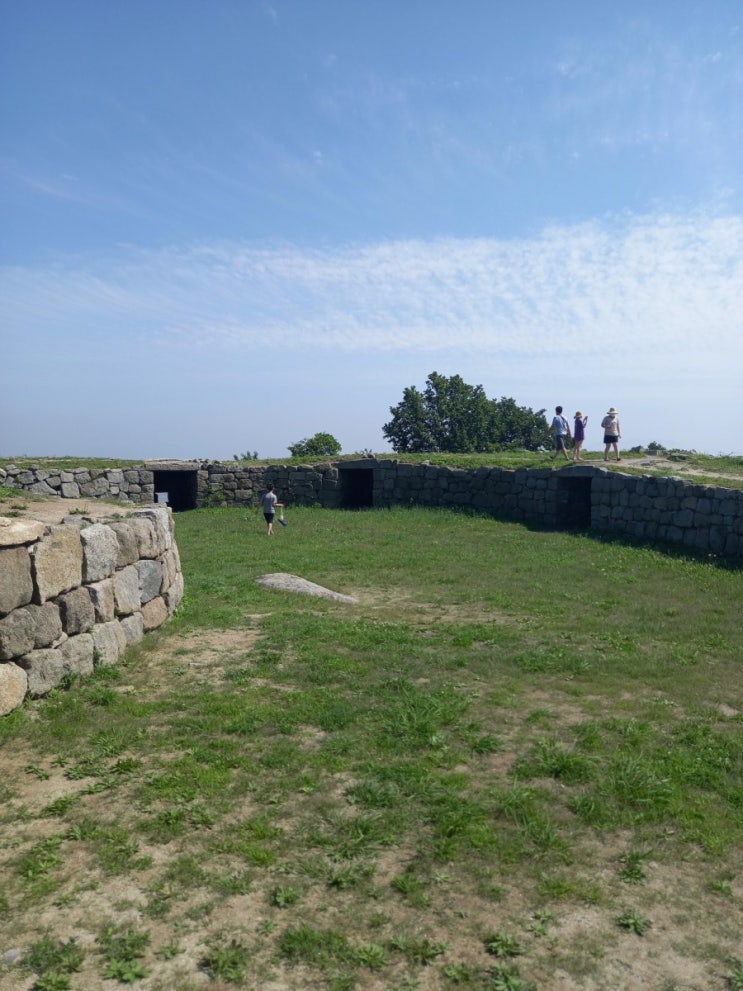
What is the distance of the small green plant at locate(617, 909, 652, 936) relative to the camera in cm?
387

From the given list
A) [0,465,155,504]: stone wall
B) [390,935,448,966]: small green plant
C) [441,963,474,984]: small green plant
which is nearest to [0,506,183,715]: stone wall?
[390,935,448,966]: small green plant

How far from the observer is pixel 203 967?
11.8 ft

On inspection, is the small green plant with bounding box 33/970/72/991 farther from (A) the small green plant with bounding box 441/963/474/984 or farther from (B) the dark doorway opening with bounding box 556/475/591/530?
(B) the dark doorway opening with bounding box 556/475/591/530

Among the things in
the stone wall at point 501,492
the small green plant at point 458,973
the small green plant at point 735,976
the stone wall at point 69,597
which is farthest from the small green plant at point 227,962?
the stone wall at point 501,492

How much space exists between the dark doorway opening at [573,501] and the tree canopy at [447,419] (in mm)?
18469

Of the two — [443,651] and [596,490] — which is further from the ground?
[596,490]

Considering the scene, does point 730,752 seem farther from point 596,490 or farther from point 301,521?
point 301,521

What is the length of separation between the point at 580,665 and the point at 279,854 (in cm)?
451

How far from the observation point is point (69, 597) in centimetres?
721

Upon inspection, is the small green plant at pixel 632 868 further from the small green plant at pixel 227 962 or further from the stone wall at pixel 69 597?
the stone wall at pixel 69 597

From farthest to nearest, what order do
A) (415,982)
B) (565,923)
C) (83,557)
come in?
(83,557), (565,923), (415,982)

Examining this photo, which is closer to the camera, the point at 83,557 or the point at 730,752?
the point at 730,752

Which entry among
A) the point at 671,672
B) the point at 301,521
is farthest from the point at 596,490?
the point at 671,672

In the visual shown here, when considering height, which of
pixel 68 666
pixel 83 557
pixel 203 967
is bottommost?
pixel 203 967
